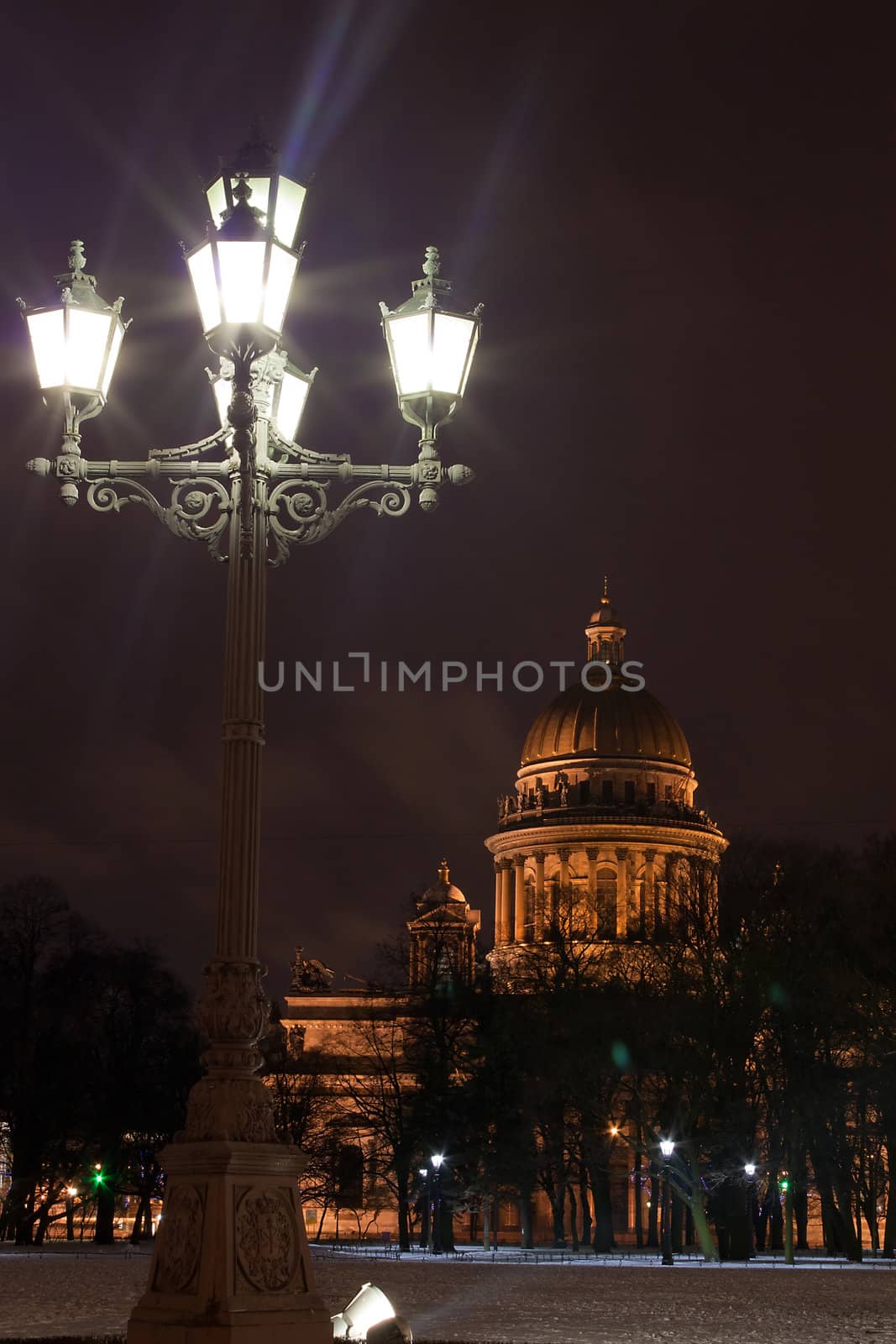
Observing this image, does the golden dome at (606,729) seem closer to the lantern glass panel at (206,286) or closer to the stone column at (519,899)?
the stone column at (519,899)

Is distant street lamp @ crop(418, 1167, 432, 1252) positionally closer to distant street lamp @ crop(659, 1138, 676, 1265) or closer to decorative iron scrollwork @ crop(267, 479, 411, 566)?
distant street lamp @ crop(659, 1138, 676, 1265)

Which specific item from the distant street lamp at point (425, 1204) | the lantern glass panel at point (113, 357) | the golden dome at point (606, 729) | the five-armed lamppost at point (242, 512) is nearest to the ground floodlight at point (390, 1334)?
the five-armed lamppost at point (242, 512)

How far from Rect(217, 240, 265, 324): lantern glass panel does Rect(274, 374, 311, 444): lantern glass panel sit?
6.70 feet

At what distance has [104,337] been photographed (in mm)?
14398

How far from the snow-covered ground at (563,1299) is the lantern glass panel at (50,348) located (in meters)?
10.8

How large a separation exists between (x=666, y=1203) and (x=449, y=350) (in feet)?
172

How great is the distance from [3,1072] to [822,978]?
32.5 meters

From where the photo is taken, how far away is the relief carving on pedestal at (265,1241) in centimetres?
1227

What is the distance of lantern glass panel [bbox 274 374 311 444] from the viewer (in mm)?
15932

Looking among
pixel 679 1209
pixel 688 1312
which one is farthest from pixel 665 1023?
pixel 688 1312

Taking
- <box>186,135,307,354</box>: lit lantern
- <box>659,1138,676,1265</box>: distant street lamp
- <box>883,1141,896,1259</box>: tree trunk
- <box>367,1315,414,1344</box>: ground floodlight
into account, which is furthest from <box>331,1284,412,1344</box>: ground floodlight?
<box>883,1141,896,1259</box>: tree trunk

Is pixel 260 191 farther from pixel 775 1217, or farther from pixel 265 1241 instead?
pixel 775 1217

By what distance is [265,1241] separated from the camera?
489 inches

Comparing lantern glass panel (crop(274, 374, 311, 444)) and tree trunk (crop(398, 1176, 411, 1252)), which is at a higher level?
lantern glass panel (crop(274, 374, 311, 444))
